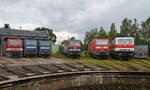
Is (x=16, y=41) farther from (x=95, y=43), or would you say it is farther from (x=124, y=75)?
(x=124, y=75)

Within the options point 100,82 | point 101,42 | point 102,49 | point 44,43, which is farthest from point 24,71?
point 101,42

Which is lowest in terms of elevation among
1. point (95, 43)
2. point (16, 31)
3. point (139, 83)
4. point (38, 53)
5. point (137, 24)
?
point (139, 83)

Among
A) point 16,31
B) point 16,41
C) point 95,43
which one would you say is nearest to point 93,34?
point 16,31

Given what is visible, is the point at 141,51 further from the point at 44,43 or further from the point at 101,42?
the point at 44,43

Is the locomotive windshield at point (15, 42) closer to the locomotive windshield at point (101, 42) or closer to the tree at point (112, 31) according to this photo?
the locomotive windshield at point (101, 42)

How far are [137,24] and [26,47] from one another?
30.4 m

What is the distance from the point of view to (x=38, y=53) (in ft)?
70.4

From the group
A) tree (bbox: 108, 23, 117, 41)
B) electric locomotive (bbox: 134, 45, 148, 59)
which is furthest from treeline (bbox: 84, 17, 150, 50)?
electric locomotive (bbox: 134, 45, 148, 59)

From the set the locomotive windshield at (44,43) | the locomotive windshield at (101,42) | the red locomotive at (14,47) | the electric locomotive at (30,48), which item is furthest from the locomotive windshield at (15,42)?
the locomotive windshield at (101,42)

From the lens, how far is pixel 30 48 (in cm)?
1991

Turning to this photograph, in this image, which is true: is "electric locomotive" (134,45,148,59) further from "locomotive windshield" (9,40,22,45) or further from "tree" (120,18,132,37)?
"locomotive windshield" (9,40,22,45)

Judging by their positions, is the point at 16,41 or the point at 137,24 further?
the point at 137,24

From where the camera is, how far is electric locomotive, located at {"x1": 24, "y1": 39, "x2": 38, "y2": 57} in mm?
19797

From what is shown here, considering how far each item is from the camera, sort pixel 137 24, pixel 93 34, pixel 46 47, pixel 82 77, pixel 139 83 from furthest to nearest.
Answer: pixel 93 34, pixel 137 24, pixel 46 47, pixel 139 83, pixel 82 77
